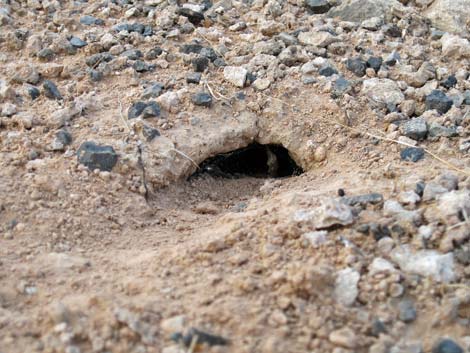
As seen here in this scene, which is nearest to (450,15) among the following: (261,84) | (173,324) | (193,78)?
(261,84)

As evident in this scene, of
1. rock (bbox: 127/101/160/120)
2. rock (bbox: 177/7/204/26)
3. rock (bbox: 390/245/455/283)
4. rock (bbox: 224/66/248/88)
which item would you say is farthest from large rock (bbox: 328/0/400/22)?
rock (bbox: 390/245/455/283)

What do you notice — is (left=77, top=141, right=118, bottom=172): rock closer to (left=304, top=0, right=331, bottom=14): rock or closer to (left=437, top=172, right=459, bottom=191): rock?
(left=437, top=172, right=459, bottom=191): rock

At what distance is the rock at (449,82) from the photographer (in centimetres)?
333

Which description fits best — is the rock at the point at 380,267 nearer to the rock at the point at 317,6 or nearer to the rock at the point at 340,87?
the rock at the point at 340,87

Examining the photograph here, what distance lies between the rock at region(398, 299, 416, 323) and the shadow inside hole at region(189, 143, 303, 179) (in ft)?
3.93

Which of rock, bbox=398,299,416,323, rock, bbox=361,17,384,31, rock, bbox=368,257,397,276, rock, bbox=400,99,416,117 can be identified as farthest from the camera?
rock, bbox=361,17,384,31

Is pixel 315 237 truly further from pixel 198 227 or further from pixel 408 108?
pixel 408 108

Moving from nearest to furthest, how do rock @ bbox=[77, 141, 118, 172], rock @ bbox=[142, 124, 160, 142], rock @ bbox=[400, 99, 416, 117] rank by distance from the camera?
rock @ bbox=[77, 141, 118, 172], rock @ bbox=[142, 124, 160, 142], rock @ bbox=[400, 99, 416, 117]

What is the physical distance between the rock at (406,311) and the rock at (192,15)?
2289mm

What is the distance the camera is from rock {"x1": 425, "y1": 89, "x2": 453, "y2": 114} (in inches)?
125

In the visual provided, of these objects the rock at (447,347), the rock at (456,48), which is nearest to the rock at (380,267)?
the rock at (447,347)

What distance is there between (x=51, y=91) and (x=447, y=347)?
218 cm

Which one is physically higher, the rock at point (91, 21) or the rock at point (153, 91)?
the rock at point (91, 21)

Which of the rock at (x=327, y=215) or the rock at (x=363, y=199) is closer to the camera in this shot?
the rock at (x=327, y=215)
